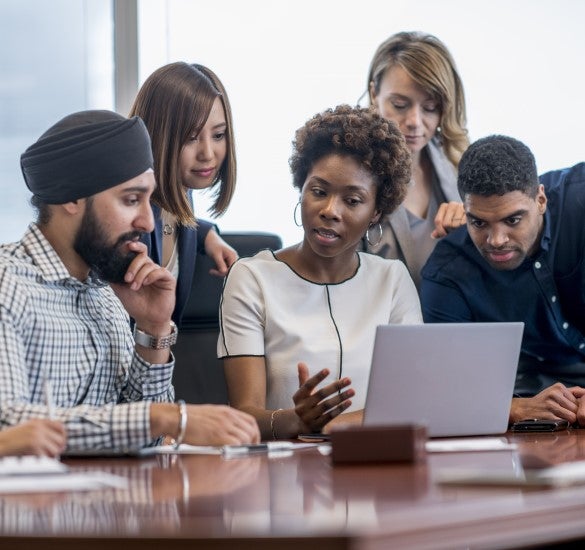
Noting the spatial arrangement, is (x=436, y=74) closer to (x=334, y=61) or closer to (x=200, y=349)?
(x=334, y=61)

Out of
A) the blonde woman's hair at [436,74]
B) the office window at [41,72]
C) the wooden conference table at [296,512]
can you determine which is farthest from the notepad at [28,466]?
the office window at [41,72]

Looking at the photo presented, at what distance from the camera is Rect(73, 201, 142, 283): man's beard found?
217 centimetres

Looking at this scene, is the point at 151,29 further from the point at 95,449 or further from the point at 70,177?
the point at 95,449

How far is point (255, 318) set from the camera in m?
2.72

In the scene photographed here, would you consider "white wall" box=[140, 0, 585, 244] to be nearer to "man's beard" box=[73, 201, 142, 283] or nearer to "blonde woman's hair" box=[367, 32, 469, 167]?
"blonde woman's hair" box=[367, 32, 469, 167]

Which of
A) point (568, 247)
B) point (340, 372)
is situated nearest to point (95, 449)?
point (340, 372)

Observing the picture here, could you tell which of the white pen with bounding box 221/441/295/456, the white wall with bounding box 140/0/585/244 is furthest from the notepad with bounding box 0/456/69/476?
the white wall with bounding box 140/0/585/244

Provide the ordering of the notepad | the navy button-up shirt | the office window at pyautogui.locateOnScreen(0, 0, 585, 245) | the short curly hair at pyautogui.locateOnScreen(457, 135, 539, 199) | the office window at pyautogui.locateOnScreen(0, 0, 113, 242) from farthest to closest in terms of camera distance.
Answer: the office window at pyautogui.locateOnScreen(0, 0, 585, 245), the office window at pyautogui.locateOnScreen(0, 0, 113, 242), the navy button-up shirt, the short curly hair at pyautogui.locateOnScreen(457, 135, 539, 199), the notepad

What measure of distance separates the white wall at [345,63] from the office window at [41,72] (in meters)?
0.32

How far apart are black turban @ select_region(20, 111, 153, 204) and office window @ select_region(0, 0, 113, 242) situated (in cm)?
167

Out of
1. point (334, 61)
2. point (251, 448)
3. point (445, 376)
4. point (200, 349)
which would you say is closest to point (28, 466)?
point (251, 448)

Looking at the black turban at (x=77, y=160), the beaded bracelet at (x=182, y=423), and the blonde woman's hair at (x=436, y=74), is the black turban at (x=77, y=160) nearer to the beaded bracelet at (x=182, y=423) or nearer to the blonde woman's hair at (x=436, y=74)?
Answer: the beaded bracelet at (x=182, y=423)

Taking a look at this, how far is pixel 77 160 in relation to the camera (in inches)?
85.3

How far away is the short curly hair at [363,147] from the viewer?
286 centimetres
